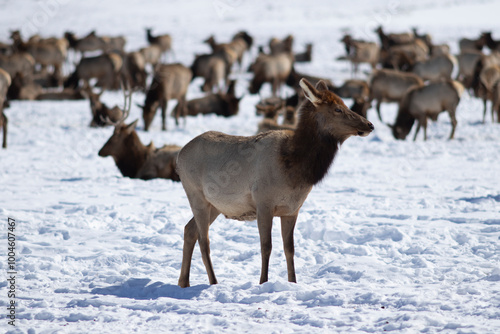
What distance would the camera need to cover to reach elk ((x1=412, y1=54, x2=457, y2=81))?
76.5 feet

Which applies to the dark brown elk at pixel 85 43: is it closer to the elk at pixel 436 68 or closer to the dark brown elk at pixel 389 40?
the dark brown elk at pixel 389 40

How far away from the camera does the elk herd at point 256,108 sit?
540 cm

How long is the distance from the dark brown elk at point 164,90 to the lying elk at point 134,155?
4992 mm

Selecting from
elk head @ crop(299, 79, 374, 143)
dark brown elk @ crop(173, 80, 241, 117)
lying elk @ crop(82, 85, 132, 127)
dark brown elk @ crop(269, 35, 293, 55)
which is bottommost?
dark brown elk @ crop(173, 80, 241, 117)

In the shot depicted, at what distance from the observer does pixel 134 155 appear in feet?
36.8

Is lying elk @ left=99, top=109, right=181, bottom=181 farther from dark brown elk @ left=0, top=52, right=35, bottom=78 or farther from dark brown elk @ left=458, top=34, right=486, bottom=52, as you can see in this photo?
dark brown elk @ left=458, top=34, right=486, bottom=52

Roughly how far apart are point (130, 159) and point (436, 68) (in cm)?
1550

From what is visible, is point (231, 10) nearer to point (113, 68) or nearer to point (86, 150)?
point (113, 68)

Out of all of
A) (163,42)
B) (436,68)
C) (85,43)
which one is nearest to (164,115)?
(436,68)

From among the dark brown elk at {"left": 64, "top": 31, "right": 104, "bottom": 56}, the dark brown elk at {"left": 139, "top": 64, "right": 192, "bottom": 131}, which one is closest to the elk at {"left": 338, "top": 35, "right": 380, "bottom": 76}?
the dark brown elk at {"left": 139, "top": 64, "right": 192, "bottom": 131}

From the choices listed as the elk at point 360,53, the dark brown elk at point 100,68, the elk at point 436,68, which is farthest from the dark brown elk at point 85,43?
the elk at point 436,68

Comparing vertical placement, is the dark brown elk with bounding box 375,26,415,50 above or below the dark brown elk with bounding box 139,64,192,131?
above

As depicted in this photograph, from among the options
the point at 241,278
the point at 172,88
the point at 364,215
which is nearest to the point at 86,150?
the point at 172,88

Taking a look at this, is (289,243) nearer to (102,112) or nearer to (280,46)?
(102,112)
